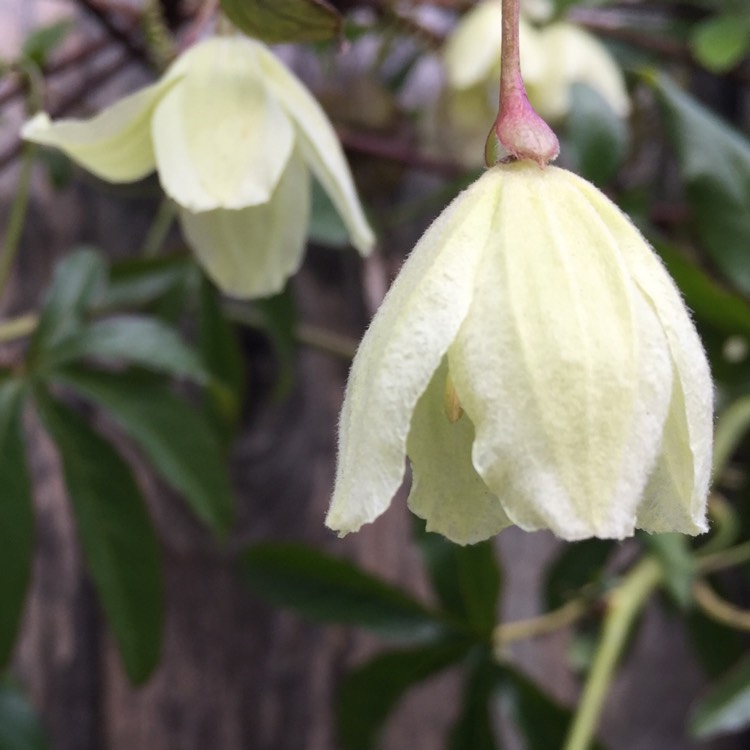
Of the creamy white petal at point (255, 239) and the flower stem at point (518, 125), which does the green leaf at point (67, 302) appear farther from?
the flower stem at point (518, 125)

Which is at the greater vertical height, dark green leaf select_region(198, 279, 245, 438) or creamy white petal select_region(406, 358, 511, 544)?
creamy white petal select_region(406, 358, 511, 544)

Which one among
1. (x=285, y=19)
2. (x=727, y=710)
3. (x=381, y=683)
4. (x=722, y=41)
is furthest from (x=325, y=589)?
(x=722, y=41)

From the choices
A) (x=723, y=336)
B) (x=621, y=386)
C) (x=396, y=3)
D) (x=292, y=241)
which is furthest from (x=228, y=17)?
(x=396, y=3)

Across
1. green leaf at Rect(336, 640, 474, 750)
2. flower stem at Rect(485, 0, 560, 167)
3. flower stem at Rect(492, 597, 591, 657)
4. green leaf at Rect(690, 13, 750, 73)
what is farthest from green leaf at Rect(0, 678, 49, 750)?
green leaf at Rect(690, 13, 750, 73)

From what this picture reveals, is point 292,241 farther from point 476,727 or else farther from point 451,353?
point 476,727

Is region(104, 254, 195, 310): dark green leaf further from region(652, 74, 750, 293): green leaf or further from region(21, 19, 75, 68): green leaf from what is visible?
region(652, 74, 750, 293): green leaf

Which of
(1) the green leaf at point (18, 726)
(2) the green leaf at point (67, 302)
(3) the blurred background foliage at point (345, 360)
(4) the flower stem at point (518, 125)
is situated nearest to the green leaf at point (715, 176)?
(3) the blurred background foliage at point (345, 360)
